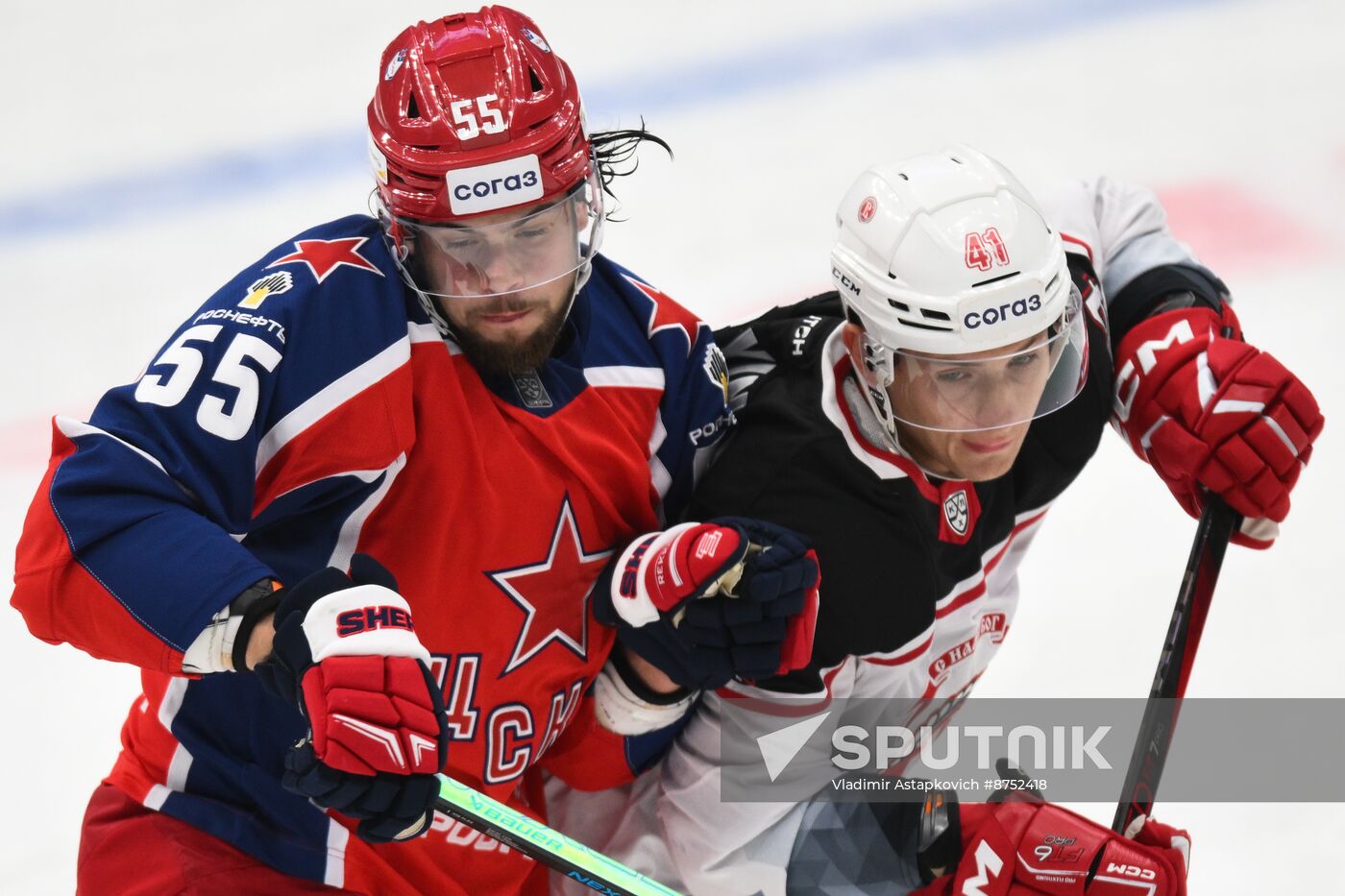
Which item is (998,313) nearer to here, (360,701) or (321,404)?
(321,404)

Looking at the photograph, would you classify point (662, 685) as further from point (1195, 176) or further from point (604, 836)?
point (1195, 176)

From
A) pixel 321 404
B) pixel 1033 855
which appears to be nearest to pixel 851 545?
pixel 1033 855

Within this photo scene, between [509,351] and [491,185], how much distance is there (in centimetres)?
22

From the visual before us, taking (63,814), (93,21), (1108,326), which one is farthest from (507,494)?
(93,21)


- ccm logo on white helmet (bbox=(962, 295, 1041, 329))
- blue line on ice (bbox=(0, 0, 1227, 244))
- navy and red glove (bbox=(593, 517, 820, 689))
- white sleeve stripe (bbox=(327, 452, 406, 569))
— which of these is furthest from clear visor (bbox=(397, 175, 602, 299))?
blue line on ice (bbox=(0, 0, 1227, 244))

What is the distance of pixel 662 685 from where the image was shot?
2.28 m

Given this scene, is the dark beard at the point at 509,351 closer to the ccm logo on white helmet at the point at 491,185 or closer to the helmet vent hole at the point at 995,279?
the ccm logo on white helmet at the point at 491,185

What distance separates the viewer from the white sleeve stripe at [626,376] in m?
2.21

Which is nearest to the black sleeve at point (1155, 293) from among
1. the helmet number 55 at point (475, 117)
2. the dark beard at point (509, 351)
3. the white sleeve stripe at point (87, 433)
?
the dark beard at point (509, 351)

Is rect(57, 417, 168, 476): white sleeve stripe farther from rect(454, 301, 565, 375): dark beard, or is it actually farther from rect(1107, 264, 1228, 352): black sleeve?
rect(1107, 264, 1228, 352): black sleeve

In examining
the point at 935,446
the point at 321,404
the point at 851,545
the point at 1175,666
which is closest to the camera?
the point at 321,404

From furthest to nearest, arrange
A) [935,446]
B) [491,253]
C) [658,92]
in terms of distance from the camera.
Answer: [658,92]
[935,446]
[491,253]

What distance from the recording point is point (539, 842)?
6.90 ft

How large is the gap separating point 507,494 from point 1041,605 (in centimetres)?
153
